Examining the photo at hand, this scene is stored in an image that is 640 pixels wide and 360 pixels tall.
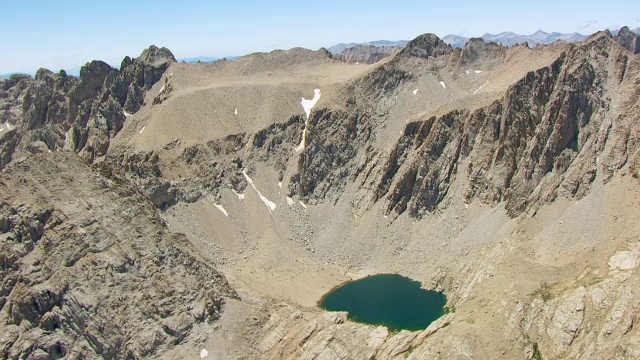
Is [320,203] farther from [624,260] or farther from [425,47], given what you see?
[624,260]

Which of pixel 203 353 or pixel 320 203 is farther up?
pixel 320 203

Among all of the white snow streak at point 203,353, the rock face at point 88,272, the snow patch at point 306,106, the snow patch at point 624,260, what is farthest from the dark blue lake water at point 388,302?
the snow patch at point 306,106

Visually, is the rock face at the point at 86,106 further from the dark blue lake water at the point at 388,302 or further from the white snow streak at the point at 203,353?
the white snow streak at the point at 203,353

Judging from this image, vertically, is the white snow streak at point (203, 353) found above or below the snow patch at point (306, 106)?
below

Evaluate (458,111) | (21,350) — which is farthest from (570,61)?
(21,350)

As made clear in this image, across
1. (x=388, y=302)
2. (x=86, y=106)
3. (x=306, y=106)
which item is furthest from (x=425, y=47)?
(x=86, y=106)

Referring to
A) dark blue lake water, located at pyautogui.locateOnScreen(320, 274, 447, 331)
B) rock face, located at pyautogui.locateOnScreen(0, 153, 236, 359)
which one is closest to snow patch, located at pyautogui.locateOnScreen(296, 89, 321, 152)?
dark blue lake water, located at pyautogui.locateOnScreen(320, 274, 447, 331)
